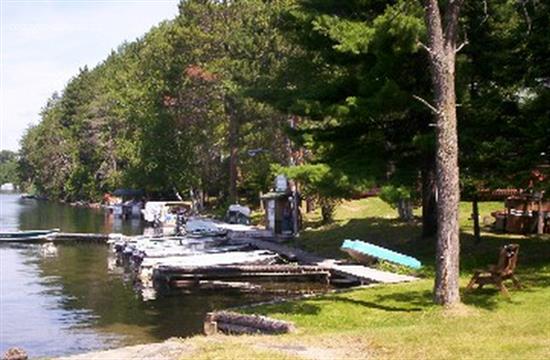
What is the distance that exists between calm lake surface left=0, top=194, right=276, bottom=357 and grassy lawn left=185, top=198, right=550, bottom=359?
488 cm

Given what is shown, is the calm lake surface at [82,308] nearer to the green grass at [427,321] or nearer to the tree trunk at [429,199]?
the green grass at [427,321]

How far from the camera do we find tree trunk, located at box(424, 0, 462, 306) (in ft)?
47.7

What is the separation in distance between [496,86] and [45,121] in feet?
422

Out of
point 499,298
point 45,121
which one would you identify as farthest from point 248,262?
point 45,121

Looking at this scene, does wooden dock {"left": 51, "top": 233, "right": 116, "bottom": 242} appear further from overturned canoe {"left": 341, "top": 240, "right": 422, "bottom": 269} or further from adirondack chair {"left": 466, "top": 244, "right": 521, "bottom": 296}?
adirondack chair {"left": 466, "top": 244, "right": 521, "bottom": 296}

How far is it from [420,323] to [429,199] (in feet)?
45.6

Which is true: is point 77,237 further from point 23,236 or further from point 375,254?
point 375,254

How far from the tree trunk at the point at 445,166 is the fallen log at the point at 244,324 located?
10.5 ft

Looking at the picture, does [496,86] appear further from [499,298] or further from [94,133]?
[94,133]

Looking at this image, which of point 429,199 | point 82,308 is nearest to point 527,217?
point 429,199

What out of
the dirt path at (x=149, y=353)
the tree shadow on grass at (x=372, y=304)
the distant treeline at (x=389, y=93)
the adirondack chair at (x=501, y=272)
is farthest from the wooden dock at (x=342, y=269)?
the dirt path at (x=149, y=353)

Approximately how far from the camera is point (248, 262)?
97.7 ft

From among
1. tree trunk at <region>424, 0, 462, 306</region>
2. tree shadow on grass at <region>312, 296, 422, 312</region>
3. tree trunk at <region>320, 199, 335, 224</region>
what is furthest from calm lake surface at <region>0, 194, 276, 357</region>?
tree trunk at <region>320, 199, 335, 224</region>

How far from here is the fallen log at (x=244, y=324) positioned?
14016mm
